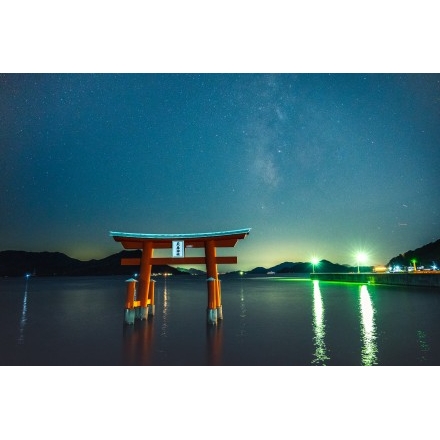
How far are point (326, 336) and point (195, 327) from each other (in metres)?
5.56

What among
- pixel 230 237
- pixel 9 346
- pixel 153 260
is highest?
pixel 230 237

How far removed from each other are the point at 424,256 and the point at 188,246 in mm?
80733

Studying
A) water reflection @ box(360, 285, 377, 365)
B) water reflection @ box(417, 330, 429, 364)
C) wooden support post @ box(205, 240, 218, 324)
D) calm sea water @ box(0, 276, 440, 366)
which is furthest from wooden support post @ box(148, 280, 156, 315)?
water reflection @ box(417, 330, 429, 364)

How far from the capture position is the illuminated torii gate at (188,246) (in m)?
12.5

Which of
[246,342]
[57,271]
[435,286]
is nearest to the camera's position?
[246,342]

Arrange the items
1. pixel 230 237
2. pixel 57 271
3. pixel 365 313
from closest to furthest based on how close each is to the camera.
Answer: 1. pixel 230 237
2. pixel 365 313
3. pixel 57 271

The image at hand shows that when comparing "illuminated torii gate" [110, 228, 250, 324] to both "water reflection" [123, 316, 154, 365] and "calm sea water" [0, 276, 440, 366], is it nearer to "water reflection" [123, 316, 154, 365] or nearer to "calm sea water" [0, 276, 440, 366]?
"water reflection" [123, 316, 154, 365]

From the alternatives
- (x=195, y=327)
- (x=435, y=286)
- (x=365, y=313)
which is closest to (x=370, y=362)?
(x=195, y=327)

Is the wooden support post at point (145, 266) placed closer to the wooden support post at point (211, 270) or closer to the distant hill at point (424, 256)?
the wooden support post at point (211, 270)

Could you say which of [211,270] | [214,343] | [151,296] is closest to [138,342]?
[214,343]

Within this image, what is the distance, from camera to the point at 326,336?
38.1 ft

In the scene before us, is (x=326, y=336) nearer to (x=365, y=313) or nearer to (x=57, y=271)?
(x=365, y=313)

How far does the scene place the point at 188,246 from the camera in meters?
13.5

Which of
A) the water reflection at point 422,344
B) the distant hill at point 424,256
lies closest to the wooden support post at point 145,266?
the water reflection at point 422,344
